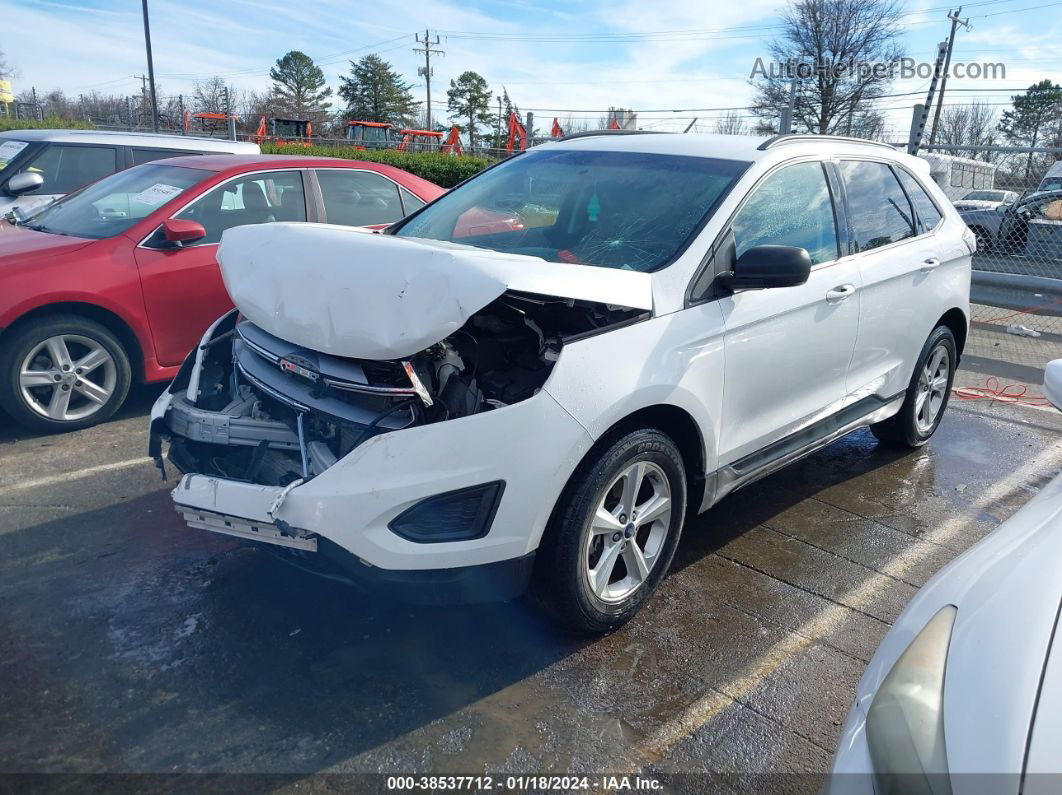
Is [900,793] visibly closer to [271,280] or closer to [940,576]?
[940,576]

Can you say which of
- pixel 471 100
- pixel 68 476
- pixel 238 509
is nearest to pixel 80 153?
pixel 68 476

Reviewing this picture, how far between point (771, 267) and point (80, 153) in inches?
304

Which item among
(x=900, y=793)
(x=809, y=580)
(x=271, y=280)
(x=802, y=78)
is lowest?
(x=809, y=580)

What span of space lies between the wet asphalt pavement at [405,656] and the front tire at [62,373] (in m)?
0.79

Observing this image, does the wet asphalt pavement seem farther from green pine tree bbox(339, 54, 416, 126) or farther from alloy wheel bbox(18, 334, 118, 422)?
green pine tree bbox(339, 54, 416, 126)

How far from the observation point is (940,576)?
203 centimetres

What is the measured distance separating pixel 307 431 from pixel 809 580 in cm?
227

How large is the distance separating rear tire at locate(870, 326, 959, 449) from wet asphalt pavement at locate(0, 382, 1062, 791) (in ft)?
2.94

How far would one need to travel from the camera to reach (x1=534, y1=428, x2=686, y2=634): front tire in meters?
2.82

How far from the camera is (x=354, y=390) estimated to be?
2.72 meters

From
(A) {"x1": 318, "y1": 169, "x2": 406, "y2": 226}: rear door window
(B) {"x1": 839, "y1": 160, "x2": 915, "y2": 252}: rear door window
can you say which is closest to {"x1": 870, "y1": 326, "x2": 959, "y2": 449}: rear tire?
(B) {"x1": 839, "y1": 160, "x2": 915, "y2": 252}: rear door window

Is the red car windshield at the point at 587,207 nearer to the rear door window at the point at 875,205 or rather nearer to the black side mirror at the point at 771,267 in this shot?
the black side mirror at the point at 771,267

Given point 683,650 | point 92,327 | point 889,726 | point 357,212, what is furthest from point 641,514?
point 357,212

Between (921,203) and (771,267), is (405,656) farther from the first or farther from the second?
(921,203)
